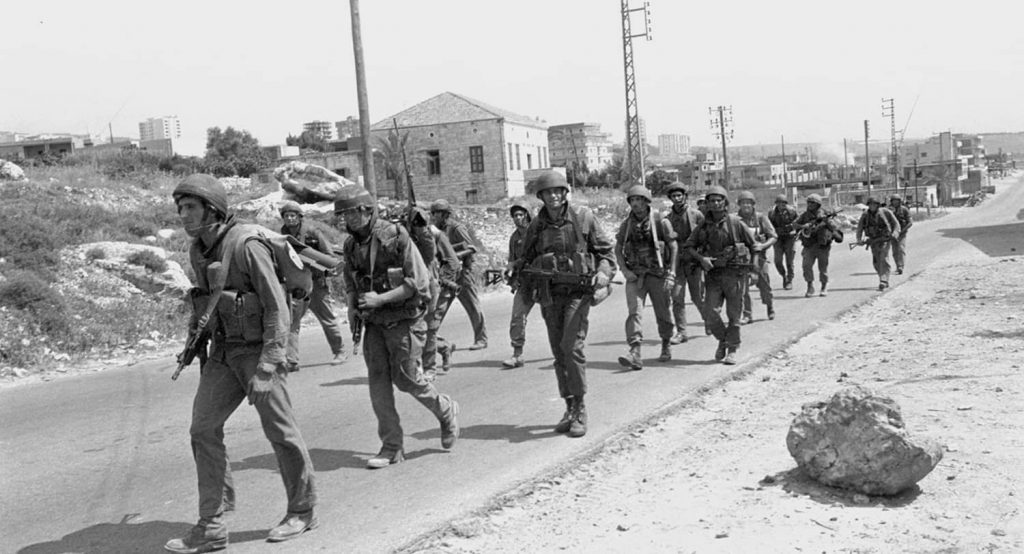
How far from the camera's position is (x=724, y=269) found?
9.77 meters

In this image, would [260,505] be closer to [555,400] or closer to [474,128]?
[555,400]

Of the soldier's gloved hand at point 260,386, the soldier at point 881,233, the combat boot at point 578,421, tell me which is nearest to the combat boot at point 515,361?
the combat boot at point 578,421

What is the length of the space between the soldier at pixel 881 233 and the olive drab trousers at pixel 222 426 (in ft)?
46.2

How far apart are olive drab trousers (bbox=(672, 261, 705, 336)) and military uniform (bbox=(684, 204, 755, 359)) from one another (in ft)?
1.08

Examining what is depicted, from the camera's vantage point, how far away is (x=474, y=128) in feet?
178

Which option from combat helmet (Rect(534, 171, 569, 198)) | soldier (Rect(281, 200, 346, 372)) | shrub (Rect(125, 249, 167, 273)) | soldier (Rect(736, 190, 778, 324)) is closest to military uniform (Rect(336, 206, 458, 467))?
combat helmet (Rect(534, 171, 569, 198))

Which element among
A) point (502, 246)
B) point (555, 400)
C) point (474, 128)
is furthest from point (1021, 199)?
point (555, 400)

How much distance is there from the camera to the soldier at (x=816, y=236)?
16250mm

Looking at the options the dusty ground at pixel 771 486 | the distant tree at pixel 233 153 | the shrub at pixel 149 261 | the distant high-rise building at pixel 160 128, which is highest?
the distant high-rise building at pixel 160 128

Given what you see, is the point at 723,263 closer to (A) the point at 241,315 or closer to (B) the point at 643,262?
(B) the point at 643,262

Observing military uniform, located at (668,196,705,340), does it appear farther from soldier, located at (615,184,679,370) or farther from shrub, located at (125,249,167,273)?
shrub, located at (125,249,167,273)

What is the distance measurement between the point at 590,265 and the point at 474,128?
4808cm

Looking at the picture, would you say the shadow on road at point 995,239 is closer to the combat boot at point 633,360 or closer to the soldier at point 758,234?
the soldier at point 758,234

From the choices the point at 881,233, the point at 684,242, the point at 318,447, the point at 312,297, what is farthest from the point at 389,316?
the point at 881,233
